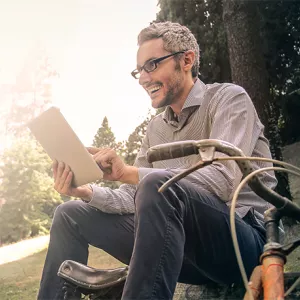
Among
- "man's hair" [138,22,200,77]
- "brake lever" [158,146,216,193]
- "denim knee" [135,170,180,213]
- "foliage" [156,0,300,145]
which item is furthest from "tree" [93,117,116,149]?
"brake lever" [158,146,216,193]

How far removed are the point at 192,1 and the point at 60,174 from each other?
6.34 meters

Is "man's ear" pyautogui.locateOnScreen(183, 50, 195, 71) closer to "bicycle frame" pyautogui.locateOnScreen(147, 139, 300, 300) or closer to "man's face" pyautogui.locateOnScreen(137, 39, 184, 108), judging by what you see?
"man's face" pyautogui.locateOnScreen(137, 39, 184, 108)

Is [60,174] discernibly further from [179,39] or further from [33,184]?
[33,184]

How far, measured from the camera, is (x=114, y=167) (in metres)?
1.72

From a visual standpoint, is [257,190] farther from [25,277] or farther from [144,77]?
[25,277]

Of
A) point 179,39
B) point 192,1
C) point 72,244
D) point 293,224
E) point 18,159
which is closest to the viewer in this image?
point 72,244

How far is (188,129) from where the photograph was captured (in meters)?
2.02

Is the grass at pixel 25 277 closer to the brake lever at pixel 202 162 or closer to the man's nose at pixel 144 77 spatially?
the man's nose at pixel 144 77

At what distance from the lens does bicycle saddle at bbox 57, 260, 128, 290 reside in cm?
180

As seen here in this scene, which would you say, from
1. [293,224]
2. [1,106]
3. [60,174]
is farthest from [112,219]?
[1,106]

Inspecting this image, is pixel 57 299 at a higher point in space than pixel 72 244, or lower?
lower

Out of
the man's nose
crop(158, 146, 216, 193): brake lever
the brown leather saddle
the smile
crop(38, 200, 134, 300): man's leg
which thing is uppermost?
the man's nose

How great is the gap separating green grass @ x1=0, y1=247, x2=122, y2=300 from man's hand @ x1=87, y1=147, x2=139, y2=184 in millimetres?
3418

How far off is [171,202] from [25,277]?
5475 millimetres
